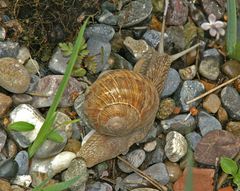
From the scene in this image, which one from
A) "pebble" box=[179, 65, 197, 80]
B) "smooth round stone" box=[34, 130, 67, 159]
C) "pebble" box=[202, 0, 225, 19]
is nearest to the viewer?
"smooth round stone" box=[34, 130, 67, 159]

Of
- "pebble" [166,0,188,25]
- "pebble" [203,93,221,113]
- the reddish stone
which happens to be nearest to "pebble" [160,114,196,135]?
"pebble" [203,93,221,113]

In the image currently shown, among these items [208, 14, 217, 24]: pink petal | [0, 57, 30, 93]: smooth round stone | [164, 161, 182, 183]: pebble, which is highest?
[0, 57, 30, 93]: smooth round stone

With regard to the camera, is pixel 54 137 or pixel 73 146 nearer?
pixel 54 137

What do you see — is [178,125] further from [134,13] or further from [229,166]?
[134,13]

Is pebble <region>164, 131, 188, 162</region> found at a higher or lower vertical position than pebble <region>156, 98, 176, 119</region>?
lower

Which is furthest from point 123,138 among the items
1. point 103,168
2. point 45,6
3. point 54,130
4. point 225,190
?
point 45,6

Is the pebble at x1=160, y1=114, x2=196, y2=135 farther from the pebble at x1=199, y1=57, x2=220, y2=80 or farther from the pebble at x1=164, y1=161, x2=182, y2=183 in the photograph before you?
the pebble at x1=199, y1=57, x2=220, y2=80

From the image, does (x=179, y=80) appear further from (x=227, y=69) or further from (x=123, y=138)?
(x=123, y=138)

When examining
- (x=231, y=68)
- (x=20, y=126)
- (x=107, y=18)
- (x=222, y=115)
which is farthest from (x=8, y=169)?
(x=231, y=68)
